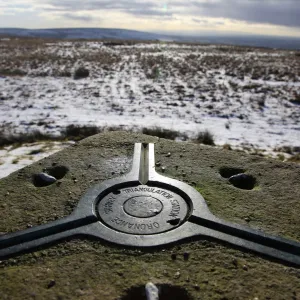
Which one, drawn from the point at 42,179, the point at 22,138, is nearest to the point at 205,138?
the point at 22,138

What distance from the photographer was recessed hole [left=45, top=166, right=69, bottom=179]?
385 cm

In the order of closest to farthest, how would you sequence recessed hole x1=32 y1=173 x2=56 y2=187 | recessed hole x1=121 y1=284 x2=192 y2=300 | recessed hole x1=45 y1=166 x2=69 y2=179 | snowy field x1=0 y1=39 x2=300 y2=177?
recessed hole x1=121 y1=284 x2=192 y2=300 → recessed hole x1=32 y1=173 x2=56 y2=187 → recessed hole x1=45 y1=166 x2=69 y2=179 → snowy field x1=0 y1=39 x2=300 y2=177

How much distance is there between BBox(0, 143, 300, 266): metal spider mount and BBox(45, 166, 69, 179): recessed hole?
0.63 m

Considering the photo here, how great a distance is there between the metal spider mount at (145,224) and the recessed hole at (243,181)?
596 mm

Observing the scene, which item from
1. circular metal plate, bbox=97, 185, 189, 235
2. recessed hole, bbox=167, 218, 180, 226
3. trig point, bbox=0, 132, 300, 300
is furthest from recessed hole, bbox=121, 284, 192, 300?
recessed hole, bbox=167, 218, 180, 226

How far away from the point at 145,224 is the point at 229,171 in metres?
1.47

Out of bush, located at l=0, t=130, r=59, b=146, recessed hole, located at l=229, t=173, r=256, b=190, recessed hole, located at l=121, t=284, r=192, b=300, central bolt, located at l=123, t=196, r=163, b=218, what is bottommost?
recessed hole, located at l=121, t=284, r=192, b=300

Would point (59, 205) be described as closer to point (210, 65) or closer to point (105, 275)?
point (105, 275)

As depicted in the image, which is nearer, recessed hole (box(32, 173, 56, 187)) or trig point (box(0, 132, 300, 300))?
trig point (box(0, 132, 300, 300))

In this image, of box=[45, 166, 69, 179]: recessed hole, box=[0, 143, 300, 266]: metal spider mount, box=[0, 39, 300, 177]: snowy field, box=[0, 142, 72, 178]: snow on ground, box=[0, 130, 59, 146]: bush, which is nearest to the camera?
box=[0, 143, 300, 266]: metal spider mount

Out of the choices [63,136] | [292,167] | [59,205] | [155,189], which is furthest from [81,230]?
[63,136]

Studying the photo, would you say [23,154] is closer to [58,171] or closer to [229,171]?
[58,171]

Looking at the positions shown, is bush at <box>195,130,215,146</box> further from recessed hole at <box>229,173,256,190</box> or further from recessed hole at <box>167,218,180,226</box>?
recessed hole at <box>167,218,180,226</box>

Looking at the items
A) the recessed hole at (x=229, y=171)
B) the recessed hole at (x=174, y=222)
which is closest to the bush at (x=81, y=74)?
the recessed hole at (x=229, y=171)
